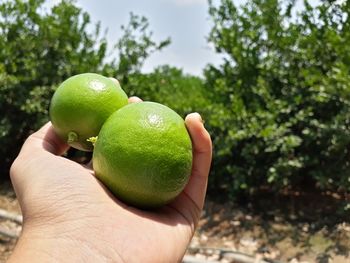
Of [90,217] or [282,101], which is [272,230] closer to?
[282,101]

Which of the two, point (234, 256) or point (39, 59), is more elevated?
point (39, 59)

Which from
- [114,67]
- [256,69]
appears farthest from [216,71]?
[114,67]

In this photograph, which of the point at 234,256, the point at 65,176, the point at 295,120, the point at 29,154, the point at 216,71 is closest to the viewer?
the point at 65,176

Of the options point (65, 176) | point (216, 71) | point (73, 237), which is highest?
point (216, 71)

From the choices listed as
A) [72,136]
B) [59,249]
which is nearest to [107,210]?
[59,249]

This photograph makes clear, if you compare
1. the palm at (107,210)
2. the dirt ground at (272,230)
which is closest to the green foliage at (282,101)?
the dirt ground at (272,230)

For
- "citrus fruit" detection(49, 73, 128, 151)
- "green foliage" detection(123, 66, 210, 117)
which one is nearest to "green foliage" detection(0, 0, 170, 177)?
"green foliage" detection(123, 66, 210, 117)

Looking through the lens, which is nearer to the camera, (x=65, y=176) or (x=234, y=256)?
(x=65, y=176)

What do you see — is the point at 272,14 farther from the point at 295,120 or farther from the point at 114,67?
the point at 114,67
